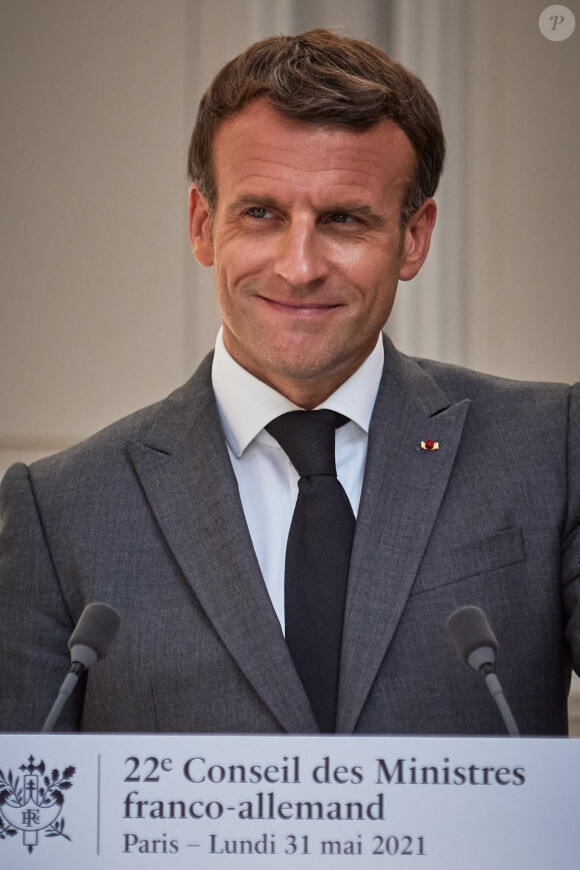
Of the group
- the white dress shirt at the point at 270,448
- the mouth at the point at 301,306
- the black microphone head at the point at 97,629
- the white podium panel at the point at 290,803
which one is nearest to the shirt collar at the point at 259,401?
the white dress shirt at the point at 270,448

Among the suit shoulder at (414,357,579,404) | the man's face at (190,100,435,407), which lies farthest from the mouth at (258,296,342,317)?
the suit shoulder at (414,357,579,404)

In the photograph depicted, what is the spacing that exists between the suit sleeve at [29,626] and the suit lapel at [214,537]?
175 millimetres

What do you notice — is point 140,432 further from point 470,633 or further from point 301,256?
point 470,633

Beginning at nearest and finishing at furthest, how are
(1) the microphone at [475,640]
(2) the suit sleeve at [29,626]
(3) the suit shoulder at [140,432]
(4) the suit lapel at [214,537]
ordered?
1. (1) the microphone at [475,640]
2. (4) the suit lapel at [214,537]
3. (2) the suit sleeve at [29,626]
4. (3) the suit shoulder at [140,432]

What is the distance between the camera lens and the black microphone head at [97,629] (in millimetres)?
1003

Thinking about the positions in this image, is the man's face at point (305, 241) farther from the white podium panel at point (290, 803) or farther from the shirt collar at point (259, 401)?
the white podium panel at point (290, 803)

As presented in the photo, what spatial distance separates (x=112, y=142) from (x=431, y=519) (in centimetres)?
106

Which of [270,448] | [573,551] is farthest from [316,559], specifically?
[573,551]

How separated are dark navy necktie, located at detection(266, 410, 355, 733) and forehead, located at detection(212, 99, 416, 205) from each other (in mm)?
320

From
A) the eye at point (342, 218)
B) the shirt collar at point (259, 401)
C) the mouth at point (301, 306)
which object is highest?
the eye at point (342, 218)

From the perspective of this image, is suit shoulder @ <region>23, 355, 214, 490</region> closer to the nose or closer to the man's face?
the man's face

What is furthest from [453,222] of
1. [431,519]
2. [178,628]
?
[178,628]

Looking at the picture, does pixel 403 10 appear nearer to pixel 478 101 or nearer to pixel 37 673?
pixel 478 101

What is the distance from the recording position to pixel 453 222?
6.39ft
